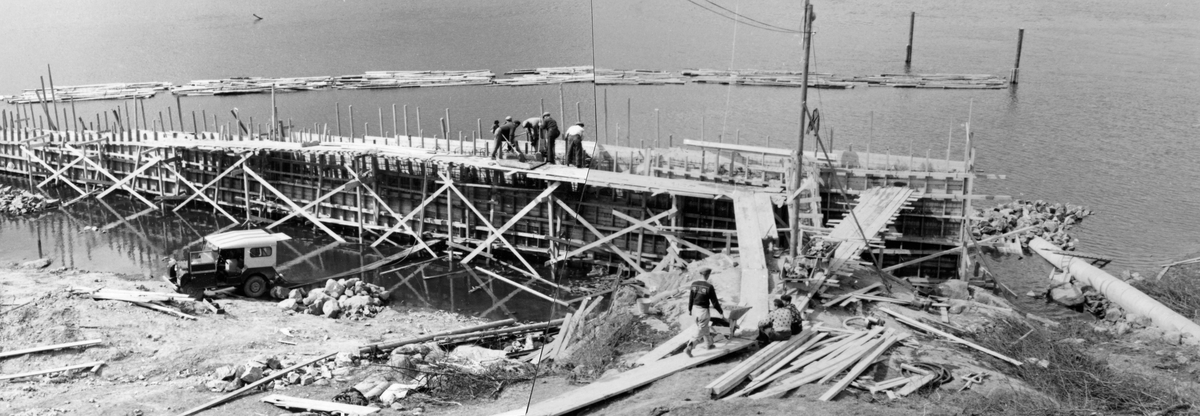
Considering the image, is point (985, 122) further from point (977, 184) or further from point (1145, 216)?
point (1145, 216)

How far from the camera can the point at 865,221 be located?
2141 cm

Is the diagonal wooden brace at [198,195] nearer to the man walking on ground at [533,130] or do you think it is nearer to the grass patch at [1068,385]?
the man walking on ground at [533,130]

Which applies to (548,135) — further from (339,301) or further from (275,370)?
(275,370)

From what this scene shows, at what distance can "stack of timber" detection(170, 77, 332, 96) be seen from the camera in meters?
59.2

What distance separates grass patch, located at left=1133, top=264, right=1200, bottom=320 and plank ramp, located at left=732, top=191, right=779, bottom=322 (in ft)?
29.1

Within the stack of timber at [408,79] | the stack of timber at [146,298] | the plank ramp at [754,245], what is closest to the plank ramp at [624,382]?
the plank ramp at [754,245]

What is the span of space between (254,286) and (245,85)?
130 feet

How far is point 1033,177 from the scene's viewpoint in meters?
37.8

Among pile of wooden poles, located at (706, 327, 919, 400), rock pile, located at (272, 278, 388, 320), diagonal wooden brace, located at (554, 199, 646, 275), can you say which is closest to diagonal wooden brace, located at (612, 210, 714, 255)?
diagonal wooden brace, located at (554, 199, 646, 275)

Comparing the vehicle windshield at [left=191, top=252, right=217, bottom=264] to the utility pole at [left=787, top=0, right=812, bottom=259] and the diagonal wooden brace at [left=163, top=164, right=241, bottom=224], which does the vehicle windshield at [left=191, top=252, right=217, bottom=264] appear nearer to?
the diagonal wooden brace at [left=163, top=164, right=241, bottom=224]

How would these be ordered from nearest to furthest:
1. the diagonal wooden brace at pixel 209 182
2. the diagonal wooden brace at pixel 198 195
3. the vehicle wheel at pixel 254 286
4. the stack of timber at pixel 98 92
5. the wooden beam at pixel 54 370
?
1. the wooden beam at pixel 54 370
2. the vehicle wheel at pixel 254 286
3. the diagonal wooden brace at pixel 209 182
4. the diagonal wooden brace at pixel 198 195
5. the stack of timber at pixel 98 92

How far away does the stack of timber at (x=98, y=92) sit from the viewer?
197 feet

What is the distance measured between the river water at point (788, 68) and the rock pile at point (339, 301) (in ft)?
25.1

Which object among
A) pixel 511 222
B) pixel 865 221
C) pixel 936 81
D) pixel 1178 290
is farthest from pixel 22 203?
pixel 936 81
